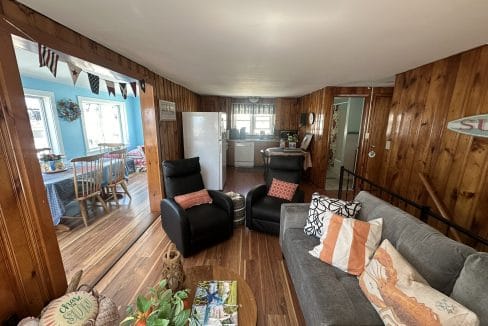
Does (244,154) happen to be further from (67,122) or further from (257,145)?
(67,122)

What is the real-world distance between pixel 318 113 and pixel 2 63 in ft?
15.5

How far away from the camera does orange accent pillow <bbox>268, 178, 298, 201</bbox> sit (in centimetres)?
278

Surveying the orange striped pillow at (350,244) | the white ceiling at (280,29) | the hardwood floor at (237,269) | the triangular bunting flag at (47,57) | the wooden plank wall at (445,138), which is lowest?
the hardwood floor at (237,269)

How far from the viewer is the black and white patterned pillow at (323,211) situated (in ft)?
5.76

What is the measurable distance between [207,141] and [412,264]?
3.42 metres

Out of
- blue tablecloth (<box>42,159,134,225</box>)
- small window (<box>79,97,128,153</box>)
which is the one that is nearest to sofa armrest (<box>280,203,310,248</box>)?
blue tablecloth (<box>42,159,134,225</box>)

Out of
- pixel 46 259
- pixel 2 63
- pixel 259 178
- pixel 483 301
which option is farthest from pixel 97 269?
pixel 259 178

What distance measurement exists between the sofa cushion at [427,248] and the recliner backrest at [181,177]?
2250 mm

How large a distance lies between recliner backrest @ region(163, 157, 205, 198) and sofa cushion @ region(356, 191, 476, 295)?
2250mm

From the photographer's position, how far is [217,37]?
169cm

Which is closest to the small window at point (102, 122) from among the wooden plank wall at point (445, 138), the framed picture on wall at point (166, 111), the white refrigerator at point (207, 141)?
the framed picture on wall at point (166, 111)

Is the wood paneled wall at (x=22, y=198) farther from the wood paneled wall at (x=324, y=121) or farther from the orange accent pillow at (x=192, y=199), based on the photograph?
the wood paneled wall at (x=324, y=121)

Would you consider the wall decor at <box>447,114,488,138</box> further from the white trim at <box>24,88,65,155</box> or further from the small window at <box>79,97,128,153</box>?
the small window at <box>79,97,128,153</box>

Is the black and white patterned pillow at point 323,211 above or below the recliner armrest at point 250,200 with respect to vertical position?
above
